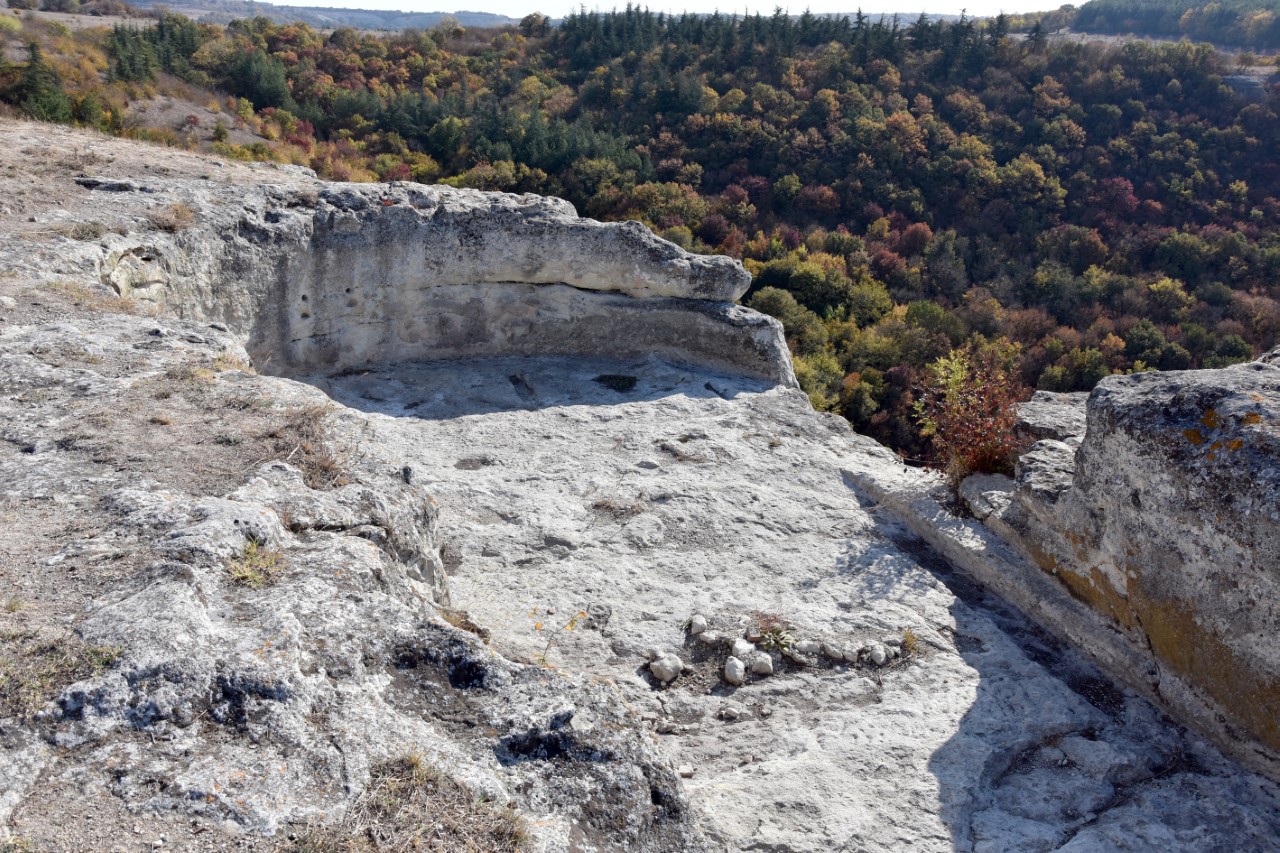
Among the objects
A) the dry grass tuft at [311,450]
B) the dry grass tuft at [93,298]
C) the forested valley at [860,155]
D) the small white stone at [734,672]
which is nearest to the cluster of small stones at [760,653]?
the small white stone at [734,672]

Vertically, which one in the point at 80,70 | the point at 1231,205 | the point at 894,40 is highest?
the point at 894,40

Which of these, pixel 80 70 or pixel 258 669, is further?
pixel 80 70

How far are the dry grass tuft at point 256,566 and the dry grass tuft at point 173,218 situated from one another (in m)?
4.81

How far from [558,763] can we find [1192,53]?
42.9 metres

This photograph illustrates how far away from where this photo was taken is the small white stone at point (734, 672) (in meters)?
4.74

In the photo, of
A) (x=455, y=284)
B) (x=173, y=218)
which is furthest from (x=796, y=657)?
(x=173, y=218)

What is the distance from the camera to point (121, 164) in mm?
8672

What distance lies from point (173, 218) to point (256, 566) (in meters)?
5.08

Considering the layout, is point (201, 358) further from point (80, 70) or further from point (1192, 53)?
point (1192, 53)

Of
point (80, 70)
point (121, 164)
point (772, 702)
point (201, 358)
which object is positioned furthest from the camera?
point (80, 70)

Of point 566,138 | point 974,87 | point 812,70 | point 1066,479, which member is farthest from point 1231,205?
point 1066,479

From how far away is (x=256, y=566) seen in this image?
143 inches

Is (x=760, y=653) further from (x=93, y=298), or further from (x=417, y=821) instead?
(x=93, y=298)

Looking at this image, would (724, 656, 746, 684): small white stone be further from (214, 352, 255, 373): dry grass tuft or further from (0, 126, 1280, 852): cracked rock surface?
(214, 352, 255, 373): dry grass tuft
